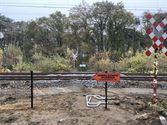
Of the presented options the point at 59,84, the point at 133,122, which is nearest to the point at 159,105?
the point at 133,122

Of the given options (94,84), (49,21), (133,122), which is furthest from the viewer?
(49,21)

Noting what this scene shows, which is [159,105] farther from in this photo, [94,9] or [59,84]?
[94,9]

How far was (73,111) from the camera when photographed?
1158 cm

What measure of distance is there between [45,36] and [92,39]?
24.4 ft

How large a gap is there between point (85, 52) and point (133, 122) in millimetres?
37719

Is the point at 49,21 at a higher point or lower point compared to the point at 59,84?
higher

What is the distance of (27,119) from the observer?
1079cm

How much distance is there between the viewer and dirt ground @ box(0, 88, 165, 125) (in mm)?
10594

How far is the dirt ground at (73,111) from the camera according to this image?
10.6 meters

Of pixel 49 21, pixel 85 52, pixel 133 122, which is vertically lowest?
pixel 133 122

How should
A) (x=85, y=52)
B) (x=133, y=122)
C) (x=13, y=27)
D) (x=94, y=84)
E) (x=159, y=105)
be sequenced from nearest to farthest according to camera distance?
1. (x=133, y=122)
2. (x=159, y=105)
3. (x=94, y=84)
4. (x=85, y=52)
5. (x=13, y=27)

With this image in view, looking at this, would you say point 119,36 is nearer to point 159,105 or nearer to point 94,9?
point 94,9

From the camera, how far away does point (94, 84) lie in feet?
58.9

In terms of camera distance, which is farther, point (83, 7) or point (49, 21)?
point (49, 21)
